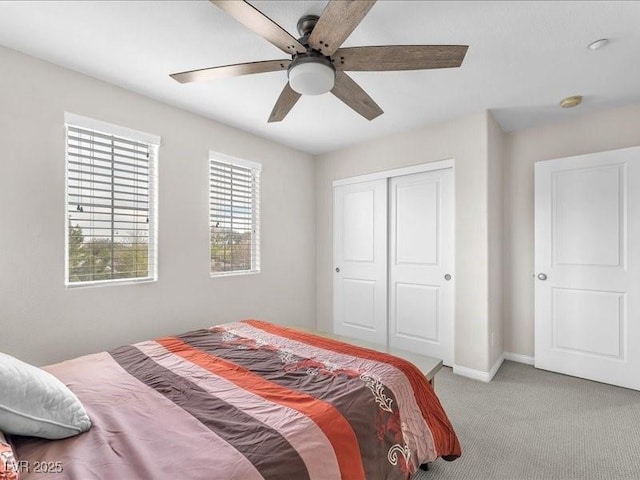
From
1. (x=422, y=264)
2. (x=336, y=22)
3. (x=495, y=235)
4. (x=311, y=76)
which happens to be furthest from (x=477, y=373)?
(x=336, y=22)

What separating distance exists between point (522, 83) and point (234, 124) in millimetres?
2510

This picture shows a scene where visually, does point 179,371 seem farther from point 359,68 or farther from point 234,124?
point 234,124

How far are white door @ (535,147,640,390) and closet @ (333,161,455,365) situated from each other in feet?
2.94

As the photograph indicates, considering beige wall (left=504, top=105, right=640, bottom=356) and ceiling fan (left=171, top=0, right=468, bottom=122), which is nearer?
ceiling fan (left=171, top=0, right=468, bottom=122)

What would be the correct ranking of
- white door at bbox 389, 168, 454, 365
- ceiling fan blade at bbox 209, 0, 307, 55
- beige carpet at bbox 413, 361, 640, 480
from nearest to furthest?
ceiling fan blade at bbox 209, 0, 307, 55 < beige carpet at bbox 413, 361, 640, 480 < white door at bbox 389, 168, 454, 365

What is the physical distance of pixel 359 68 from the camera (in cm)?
172

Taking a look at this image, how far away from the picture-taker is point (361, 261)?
3.93 meters

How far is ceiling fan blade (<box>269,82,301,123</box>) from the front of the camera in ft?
6.35

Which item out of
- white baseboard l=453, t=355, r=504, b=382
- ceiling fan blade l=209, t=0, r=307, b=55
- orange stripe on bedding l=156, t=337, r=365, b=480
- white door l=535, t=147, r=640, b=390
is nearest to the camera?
orange stripe on bedding l=156, t=337, r=365, b=480

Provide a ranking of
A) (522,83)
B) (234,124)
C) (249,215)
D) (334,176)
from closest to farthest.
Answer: (522,83), (234,124), (249,215), (334,176)

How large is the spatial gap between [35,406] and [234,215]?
246cm

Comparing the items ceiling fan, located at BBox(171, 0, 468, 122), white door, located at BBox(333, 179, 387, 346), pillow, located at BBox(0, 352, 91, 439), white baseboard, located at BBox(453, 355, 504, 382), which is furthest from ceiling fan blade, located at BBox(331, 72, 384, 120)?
white baseboard, located at BBox(453, 355, 504, 382)

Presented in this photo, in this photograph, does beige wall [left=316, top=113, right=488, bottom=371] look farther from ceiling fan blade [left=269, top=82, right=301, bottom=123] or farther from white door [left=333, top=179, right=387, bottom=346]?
ceiling fan blade [left=269, top=82, right=301, bottom=123]

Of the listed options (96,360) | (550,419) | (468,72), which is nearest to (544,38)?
(468,72)
